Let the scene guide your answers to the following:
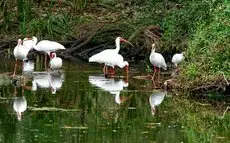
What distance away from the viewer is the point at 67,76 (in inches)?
883

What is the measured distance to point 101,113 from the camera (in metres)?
15.9

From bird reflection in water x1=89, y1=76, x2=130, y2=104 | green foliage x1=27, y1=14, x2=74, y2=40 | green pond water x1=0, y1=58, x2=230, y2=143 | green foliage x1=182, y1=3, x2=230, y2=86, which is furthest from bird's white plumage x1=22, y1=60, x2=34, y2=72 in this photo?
green foliage x1=182, y1=3, x2=230, y2=86

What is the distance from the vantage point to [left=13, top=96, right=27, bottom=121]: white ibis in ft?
51.2

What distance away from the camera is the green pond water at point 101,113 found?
13266 millimetres

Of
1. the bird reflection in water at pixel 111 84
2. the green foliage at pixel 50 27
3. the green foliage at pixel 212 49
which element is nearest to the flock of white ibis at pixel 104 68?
the bird reflection in water at pixel 111 84

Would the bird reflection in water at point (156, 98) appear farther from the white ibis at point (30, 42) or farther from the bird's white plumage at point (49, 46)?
the white ibis at point (30, 42)

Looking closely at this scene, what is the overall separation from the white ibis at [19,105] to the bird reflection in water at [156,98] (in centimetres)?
263

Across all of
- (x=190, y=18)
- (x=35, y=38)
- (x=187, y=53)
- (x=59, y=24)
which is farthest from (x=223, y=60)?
(x=59, y=24)

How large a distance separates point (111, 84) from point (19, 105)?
14.7ft

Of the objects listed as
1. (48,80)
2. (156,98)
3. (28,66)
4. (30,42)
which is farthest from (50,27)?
(156,98)

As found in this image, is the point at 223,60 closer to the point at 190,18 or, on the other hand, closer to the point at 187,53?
the point at 187,53

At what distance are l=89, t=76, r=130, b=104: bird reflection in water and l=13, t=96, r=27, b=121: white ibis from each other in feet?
6.79

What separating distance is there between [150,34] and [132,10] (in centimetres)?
465

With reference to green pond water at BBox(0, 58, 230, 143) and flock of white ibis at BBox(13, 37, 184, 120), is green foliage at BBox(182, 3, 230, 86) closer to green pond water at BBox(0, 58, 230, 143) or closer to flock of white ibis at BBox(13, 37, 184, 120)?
green pond water at BBox(0, 58, 230, 143)
